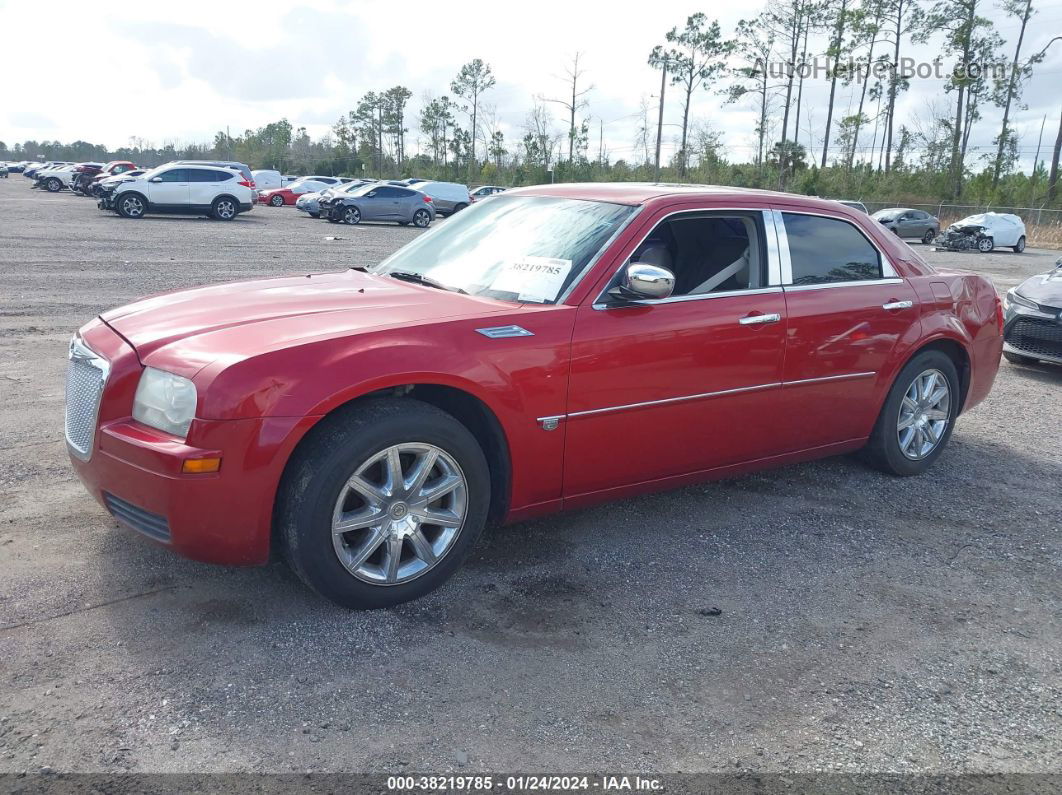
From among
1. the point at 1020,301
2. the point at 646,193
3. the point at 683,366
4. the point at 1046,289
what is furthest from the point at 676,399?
the point at 1046,289

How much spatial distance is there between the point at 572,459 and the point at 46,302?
920 centimetres

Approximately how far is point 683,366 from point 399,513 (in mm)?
1550

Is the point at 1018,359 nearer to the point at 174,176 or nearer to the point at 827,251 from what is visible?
the point at 827,251

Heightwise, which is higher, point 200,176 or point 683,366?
point 200,176

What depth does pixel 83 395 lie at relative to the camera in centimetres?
366

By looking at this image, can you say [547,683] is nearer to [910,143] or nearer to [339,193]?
[339,193]

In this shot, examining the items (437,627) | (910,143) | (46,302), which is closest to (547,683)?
(437,627)

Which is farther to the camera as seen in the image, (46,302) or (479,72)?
(479,72)

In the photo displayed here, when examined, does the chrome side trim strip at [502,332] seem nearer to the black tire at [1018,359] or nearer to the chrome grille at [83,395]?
the chrome grille at [83,395]

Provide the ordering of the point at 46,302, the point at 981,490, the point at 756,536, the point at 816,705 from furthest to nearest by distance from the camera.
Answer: the point at 46,302, the point at 981,490, the point at 756,536, the point at 816,705

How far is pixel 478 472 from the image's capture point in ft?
12.1

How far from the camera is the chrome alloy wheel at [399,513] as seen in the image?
3.44 m

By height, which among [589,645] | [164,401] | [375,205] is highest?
[164,401]

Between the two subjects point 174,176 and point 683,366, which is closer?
point 683,366
